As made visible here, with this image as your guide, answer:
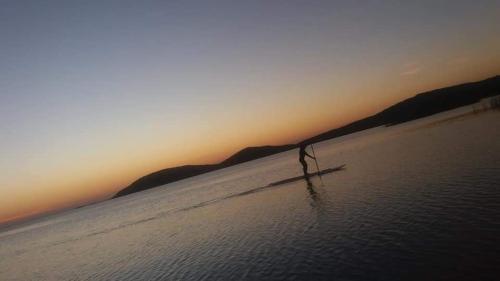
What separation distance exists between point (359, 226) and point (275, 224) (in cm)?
1010

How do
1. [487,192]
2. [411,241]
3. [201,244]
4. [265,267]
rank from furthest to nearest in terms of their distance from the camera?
[201,244], [487,192], [265,267], [411,241]

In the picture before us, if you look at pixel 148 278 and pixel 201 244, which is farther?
pixel 201 244

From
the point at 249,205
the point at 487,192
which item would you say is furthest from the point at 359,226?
the point at 249,205

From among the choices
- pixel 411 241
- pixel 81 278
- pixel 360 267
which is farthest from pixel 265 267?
pixel 81 278

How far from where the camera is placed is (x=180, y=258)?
3161cm

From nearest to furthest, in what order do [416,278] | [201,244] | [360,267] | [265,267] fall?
[416,278] → [360,267] → [265,267] → [201,244]

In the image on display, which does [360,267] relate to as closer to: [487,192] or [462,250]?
[462,250]

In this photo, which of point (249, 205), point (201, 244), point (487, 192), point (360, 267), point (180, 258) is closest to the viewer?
point (360, 267)

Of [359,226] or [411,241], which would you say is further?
[359,226]

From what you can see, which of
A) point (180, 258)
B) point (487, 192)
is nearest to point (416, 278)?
point (487, 192)

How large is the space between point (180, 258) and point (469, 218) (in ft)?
71.6

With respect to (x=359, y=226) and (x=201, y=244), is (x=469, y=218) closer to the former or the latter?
(x=359, y=226)

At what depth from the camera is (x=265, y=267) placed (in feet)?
71.8

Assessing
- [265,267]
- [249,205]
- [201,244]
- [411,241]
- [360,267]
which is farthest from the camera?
[249,205]
